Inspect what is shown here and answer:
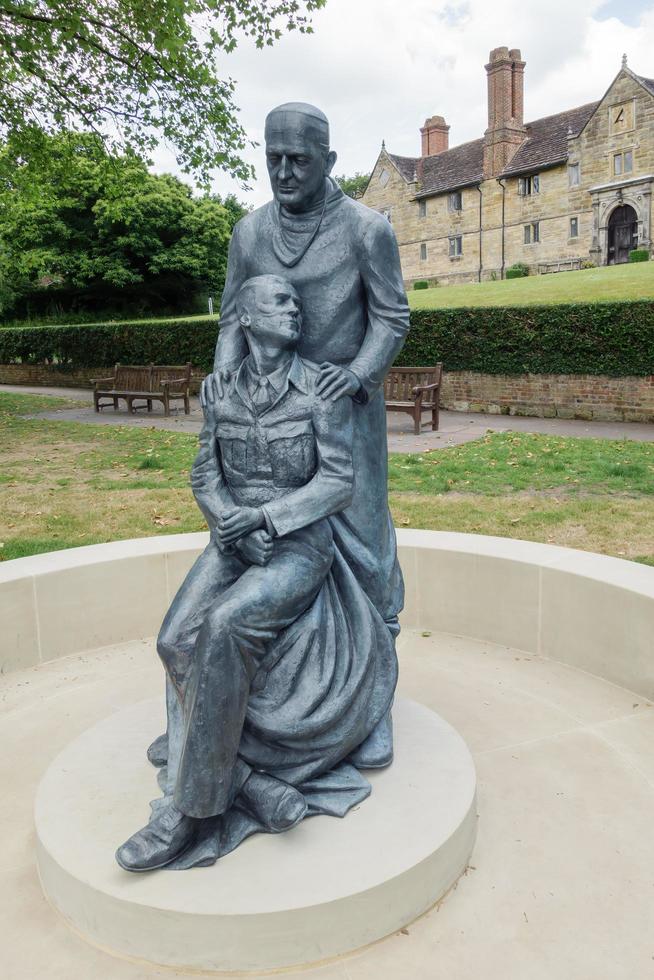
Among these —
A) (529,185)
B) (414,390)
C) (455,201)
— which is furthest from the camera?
(455,201)

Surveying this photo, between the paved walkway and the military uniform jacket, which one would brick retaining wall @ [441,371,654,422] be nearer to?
the paved walkway

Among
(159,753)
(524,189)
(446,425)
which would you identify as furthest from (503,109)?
(159,753)

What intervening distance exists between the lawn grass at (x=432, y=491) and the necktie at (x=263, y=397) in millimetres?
3915

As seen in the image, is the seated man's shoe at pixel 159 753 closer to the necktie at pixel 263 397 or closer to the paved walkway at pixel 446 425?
the necktie at pixel 263 397

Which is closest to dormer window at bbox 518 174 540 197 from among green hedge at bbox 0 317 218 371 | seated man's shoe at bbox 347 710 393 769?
green hedge at bbox 0 317 218 371

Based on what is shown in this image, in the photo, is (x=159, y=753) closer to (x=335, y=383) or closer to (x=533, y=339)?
(x=335, y=383)

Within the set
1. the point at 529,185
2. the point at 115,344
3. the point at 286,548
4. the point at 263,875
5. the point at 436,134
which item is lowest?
the point at 263,875

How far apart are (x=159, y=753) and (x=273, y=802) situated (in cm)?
60

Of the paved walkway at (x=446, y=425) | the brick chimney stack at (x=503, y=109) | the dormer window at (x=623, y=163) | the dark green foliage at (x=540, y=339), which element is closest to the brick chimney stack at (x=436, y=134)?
the brick chimney stack at (x=503, y=109)

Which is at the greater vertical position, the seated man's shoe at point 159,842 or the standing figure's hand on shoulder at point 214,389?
the standing figure's hand on shoulder at point 214,389

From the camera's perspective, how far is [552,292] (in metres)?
19.5

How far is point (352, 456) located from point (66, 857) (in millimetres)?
1661

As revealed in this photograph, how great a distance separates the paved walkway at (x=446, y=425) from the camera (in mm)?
12102

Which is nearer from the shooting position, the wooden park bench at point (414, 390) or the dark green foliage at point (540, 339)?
the wooden park bench at point (414, 390)
